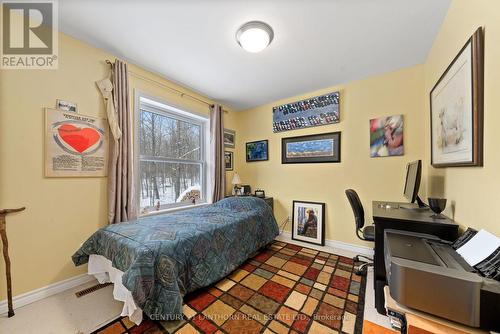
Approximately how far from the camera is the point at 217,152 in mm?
3387

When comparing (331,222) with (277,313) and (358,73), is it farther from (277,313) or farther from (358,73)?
(358,73)

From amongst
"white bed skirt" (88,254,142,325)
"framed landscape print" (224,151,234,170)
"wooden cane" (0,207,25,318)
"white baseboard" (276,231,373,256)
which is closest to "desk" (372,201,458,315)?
"white baseboard" (276,231,373,256)

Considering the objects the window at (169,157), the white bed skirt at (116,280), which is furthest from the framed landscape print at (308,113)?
the white bed skirt at (116,280)

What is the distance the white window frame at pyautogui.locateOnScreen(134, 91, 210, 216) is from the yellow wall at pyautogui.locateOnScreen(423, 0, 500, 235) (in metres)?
3.06

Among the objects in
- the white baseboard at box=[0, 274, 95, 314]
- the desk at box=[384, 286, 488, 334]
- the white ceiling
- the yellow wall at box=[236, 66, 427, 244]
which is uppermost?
the white ceiling

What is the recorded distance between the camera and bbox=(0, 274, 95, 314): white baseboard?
158 centimetres

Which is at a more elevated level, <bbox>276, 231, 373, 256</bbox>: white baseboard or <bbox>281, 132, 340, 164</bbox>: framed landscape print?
<bbox>281, 132, 340, 164</bbox>: framed landscape print

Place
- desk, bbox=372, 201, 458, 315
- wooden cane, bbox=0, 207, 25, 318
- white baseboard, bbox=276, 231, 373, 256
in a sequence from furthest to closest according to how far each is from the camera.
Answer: white baseboard, bbox=276, 231, 373, 256, wooden cane, bbox=0, 207, 25, 318, desk, bbox=372, 201, 458, 315

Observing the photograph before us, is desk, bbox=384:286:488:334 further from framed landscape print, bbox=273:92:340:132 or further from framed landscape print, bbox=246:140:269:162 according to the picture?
framed landscape print, bbox=246:140:269:162

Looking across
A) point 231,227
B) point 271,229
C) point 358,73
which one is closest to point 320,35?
point 358,73

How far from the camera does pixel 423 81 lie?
2.26 metres

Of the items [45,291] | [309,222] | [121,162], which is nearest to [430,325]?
[309,222]

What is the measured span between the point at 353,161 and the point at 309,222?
3.88 ft

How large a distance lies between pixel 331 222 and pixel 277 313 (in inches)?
69.1
